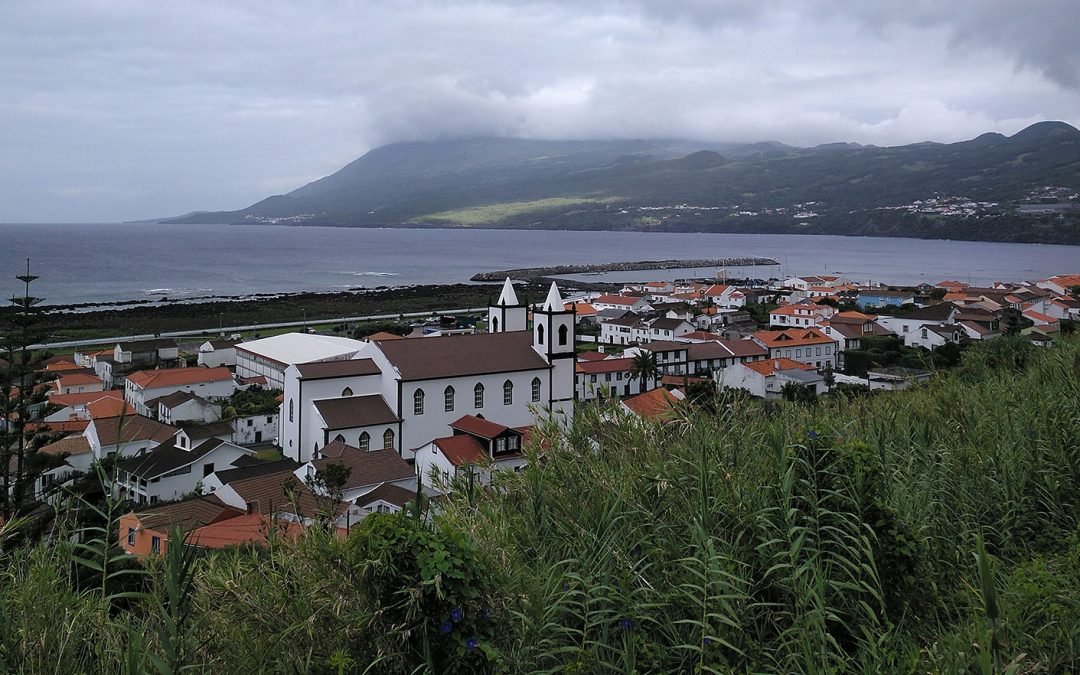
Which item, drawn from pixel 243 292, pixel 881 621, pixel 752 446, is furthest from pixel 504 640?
pixel 243 292

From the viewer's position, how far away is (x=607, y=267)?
116375 mm

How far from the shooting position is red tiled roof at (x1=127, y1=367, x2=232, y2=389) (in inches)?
1196

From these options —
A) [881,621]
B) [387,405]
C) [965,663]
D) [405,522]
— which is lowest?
[387,405]

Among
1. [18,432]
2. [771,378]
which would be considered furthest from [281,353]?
[771,378]

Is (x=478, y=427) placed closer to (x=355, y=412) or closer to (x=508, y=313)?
(x=355, y=412)

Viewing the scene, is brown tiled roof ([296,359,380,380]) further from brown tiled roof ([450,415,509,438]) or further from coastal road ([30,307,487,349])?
coastal road ([30,307,487,349])

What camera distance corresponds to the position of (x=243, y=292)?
82562 mm

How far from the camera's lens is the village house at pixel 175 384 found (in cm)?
3011

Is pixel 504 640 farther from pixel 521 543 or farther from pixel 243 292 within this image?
pixel 243 292

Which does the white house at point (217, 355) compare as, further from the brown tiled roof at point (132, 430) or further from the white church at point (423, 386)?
the white church at point (423, 386)

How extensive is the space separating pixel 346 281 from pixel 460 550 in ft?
323

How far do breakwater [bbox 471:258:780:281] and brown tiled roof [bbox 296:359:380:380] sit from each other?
74.6 metres

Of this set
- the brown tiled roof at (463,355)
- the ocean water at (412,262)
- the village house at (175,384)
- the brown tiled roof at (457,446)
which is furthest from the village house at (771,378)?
the ocean water at (412,262)

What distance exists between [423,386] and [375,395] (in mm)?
1569
